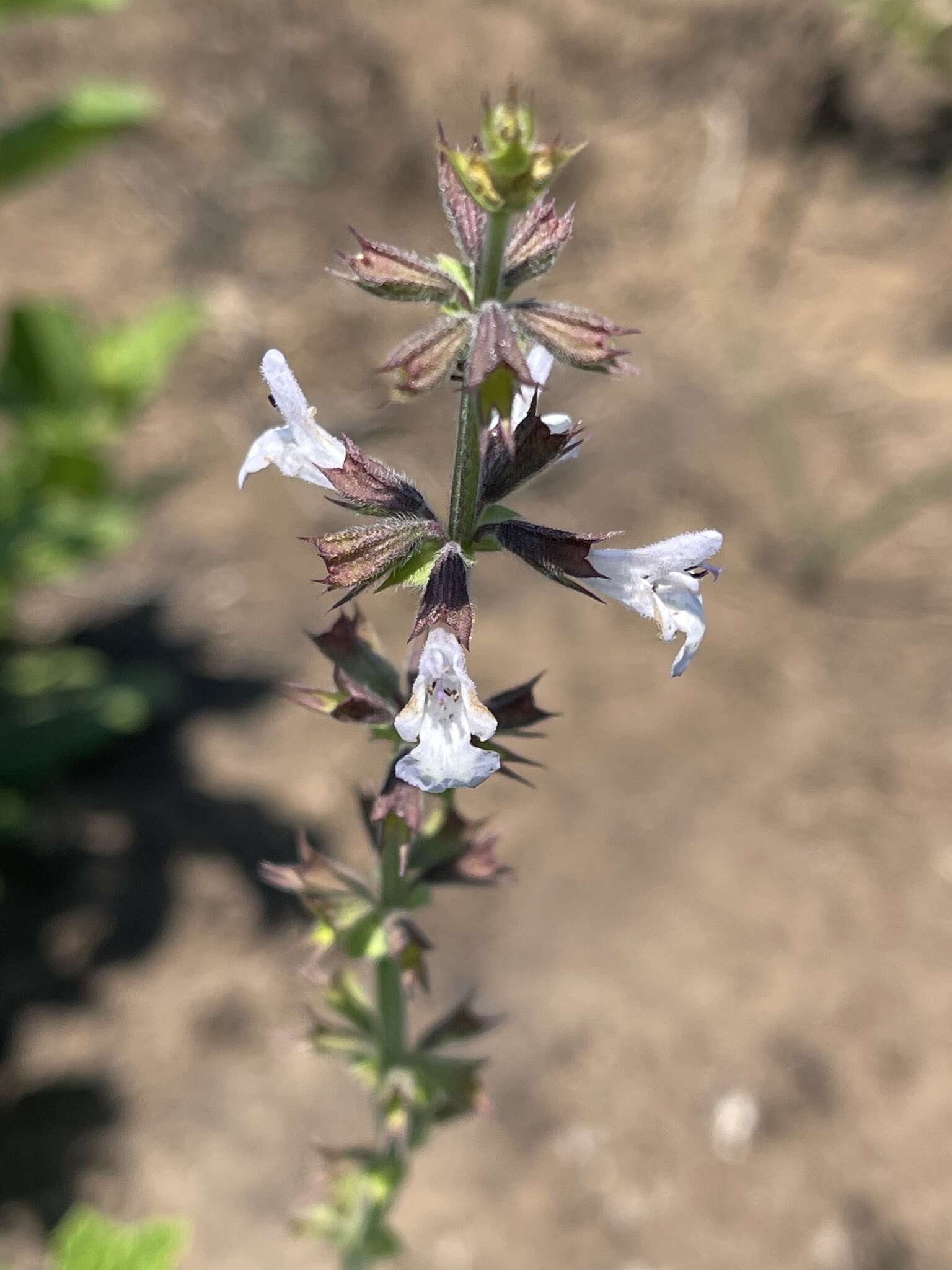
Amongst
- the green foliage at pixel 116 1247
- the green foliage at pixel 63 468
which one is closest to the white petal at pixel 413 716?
the green foliage at pixel 116 1247

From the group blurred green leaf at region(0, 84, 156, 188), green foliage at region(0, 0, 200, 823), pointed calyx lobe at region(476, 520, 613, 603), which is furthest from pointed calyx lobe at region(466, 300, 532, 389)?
blurred green leaf at region(0, 84, 156, 188)

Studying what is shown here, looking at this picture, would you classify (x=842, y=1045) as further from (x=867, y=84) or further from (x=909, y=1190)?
(x=867, y=84)

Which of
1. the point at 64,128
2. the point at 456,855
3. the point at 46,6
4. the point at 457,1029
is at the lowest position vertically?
the point at 457,1029

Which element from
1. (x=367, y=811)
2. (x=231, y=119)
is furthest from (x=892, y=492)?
(x=231, y=119)

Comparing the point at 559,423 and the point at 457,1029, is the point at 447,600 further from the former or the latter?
the point at 457,1029

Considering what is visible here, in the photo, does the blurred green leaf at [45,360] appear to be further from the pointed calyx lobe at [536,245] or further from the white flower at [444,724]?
the white flower at [444,724]

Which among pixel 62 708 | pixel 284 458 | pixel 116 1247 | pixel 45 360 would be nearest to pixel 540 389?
pixel 284 458

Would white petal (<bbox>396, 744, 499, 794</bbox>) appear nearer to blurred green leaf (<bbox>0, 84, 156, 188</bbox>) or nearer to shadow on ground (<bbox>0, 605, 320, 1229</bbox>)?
shadow on ground (<bbox>0, 605, 320, 1229</bbox>)
